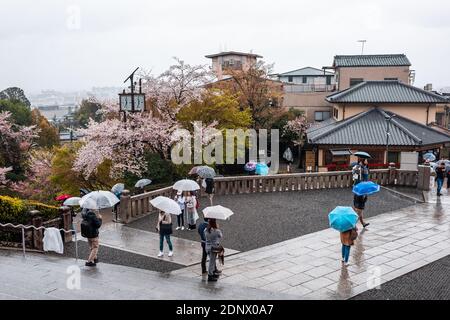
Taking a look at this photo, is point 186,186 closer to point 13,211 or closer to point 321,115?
point 13,211

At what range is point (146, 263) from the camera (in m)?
12.2

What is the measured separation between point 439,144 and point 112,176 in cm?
2083

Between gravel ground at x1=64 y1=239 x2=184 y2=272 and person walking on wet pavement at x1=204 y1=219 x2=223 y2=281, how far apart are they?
1426 mm

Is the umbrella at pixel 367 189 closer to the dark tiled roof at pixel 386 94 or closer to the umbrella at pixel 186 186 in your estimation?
the umbrella at pixel 186 186

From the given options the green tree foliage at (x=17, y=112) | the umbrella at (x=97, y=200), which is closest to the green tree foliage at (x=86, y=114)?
the green tree foliage at (x=17, y=112)

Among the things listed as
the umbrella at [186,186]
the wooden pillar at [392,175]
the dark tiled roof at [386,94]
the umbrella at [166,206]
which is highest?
the dark tiled roof at [386,94]

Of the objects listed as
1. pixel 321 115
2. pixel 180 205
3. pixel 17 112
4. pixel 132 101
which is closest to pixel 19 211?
pixel 180 205

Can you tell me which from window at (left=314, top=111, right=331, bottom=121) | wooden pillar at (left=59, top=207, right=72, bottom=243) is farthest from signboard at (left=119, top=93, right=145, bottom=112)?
window at (left=314, top=111, right=331, bottom=121)

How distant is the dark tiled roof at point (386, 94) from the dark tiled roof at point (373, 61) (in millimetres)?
9779

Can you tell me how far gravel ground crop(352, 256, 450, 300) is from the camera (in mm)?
9781

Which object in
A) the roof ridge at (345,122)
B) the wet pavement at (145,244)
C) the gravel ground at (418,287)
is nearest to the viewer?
the gravel ground at (418,287)

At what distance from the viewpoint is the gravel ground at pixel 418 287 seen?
978cm

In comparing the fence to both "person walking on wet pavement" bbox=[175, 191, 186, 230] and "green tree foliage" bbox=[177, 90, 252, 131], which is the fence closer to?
"person walking on wet pavement" bbox=[175, 191, 186, 230]

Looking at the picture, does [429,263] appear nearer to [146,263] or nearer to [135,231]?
[146,263]
